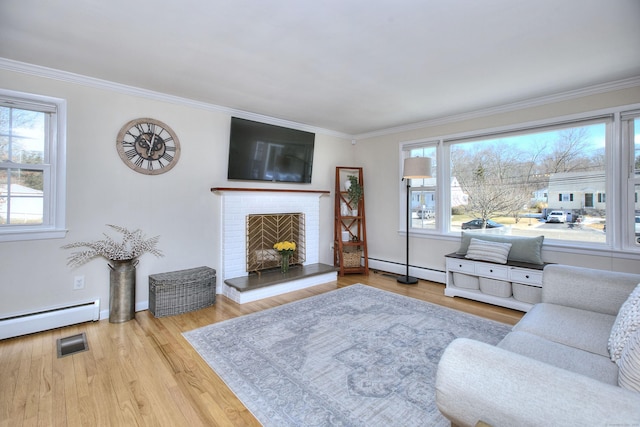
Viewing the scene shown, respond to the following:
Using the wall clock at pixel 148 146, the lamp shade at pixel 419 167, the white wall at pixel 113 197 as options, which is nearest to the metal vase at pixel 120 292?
the white wall at pixel 113 197

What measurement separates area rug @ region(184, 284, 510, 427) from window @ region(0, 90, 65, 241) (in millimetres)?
1680

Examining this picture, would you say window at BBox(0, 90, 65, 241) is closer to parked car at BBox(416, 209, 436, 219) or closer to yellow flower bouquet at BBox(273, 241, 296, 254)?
yellow flower bouquet at BBox(273, 241, 296, 254)

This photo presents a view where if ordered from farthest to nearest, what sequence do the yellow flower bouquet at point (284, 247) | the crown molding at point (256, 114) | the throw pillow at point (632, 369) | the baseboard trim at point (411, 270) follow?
the baseboard trim at point (411, 270), the yellow flower bouquet at point (284, 247), the crown molding at point (256, 114), the throw pillow at point (632, 369)

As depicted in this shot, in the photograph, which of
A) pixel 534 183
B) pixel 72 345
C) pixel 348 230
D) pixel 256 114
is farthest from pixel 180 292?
pixel 534 183

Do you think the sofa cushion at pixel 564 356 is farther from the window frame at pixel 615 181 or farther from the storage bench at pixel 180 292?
the storage bench at pixel 180 292

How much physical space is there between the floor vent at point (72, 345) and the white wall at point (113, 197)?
1.42 feet

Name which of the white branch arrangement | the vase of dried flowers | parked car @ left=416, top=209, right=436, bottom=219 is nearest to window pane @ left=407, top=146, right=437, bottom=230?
parked car @ left=416, top=209, right=436, bottom=219

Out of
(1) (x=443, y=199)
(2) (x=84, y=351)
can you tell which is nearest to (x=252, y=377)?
(2) (x=84, y=351)

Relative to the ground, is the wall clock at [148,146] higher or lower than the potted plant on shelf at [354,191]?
higher

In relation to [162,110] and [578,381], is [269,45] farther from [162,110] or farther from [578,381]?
[578,381]

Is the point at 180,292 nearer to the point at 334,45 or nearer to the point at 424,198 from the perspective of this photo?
the point at 334,45

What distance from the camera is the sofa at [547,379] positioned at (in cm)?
84

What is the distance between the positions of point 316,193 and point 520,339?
333 cm

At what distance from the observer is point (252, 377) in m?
1.99
